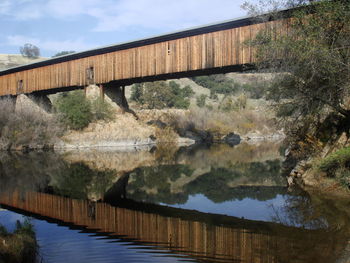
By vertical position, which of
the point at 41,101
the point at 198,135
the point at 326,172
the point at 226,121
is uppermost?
the point at 41,101

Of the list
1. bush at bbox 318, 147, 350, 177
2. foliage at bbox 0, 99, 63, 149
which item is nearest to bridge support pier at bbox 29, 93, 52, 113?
foliage at bbox 0, 99, 63, 149

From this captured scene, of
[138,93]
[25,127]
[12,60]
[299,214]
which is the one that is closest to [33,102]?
[25,127]

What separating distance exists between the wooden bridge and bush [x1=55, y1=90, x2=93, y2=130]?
49.2 inches

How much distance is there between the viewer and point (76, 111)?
33.9m

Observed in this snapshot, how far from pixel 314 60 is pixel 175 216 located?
620cm

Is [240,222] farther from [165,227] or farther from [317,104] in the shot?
[317,104]

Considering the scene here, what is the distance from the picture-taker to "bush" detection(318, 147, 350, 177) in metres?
11.2

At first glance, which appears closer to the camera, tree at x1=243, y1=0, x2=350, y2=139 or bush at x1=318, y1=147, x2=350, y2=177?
bush at x1=318, y1=147, x2=350, y2=177

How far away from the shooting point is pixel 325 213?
927 centimetres

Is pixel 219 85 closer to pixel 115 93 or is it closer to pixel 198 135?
pixel 198 135

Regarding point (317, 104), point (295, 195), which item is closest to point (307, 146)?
point (317, 104)

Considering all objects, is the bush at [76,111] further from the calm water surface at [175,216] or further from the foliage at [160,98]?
the foliage at [160,98]

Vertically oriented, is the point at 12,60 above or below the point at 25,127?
above

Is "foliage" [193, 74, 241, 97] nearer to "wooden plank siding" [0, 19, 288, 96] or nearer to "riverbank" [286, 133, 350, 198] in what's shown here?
"wooden plank siding" [0, 19, 288, 96]
